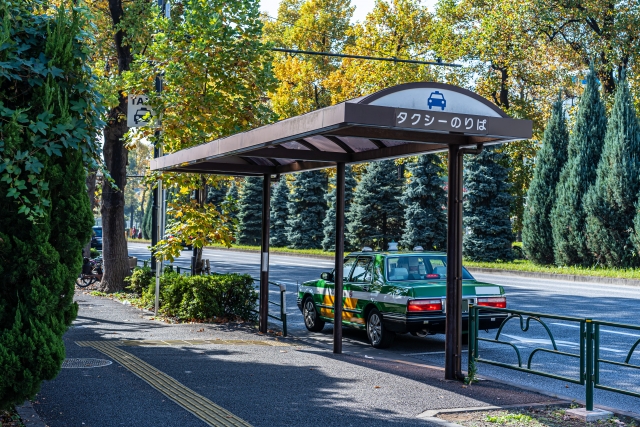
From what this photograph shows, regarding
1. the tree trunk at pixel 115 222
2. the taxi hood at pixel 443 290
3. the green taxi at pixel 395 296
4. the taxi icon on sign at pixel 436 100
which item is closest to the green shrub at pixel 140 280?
the tree trunk at pixel 115 222

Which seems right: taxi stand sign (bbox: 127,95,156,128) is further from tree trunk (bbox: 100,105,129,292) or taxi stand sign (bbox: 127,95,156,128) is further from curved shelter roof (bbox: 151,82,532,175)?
curved shelter roof (bbox: 151,82,532,175)

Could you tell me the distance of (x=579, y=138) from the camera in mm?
35312

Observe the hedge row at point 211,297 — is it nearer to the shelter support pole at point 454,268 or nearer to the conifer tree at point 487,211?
the shelter support pole at point 454,268

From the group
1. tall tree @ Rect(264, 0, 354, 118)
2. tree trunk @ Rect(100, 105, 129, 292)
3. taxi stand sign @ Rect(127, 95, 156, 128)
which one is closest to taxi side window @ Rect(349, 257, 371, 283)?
taxi stand sign @ Rect(127, 95, 156, 128)

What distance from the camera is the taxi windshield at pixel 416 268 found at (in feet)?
40.5

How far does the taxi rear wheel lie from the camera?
45.7ft

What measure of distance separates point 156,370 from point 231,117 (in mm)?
7604

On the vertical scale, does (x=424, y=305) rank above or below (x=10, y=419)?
above

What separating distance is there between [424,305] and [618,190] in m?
24.2

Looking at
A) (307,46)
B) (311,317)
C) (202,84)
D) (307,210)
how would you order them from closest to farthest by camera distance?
(311,317)
(202,84)
(307,210)
(307,46)

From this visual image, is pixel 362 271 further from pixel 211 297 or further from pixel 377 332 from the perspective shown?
pixel 211 297

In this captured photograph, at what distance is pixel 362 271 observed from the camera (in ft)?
42.3

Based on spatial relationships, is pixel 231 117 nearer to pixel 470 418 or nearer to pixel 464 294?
pixel 464 294

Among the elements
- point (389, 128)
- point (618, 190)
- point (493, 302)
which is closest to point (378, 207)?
point (618, 190)
